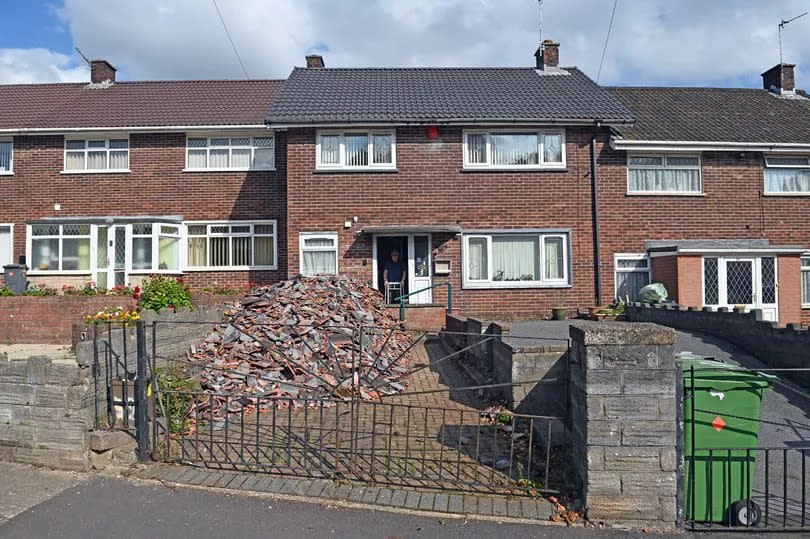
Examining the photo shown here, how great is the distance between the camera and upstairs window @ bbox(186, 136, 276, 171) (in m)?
17.1

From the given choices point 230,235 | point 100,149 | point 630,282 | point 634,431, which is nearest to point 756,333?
point 630,282

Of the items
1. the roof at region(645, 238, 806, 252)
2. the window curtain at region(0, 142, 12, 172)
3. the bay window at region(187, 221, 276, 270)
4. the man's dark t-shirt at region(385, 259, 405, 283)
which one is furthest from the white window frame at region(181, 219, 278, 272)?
the roof at region(645, 238, 806, 252)

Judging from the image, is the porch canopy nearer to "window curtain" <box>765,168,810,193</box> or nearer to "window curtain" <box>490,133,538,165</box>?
"window curtain" <box>765,168,810,193</box>

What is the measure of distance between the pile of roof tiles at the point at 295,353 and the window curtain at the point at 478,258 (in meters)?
4.96

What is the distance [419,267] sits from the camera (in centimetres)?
1528

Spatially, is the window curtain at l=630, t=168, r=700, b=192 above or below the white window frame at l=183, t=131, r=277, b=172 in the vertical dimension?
below

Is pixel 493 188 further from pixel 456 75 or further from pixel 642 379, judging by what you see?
pixel 642 379

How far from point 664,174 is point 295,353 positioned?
12273mm

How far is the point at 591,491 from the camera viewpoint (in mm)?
4359

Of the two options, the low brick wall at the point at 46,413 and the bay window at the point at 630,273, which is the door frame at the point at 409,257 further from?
the low brick wall at the point at 46,413

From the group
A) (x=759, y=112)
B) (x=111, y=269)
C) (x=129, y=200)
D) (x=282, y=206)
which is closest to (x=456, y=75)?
(x=282, y=206)

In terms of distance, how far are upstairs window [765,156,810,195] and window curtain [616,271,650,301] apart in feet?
14.5

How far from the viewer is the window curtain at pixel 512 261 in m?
15.4

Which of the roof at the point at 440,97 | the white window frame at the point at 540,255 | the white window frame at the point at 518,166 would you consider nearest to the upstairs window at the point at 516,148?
the white window frame at the point at 518,166
